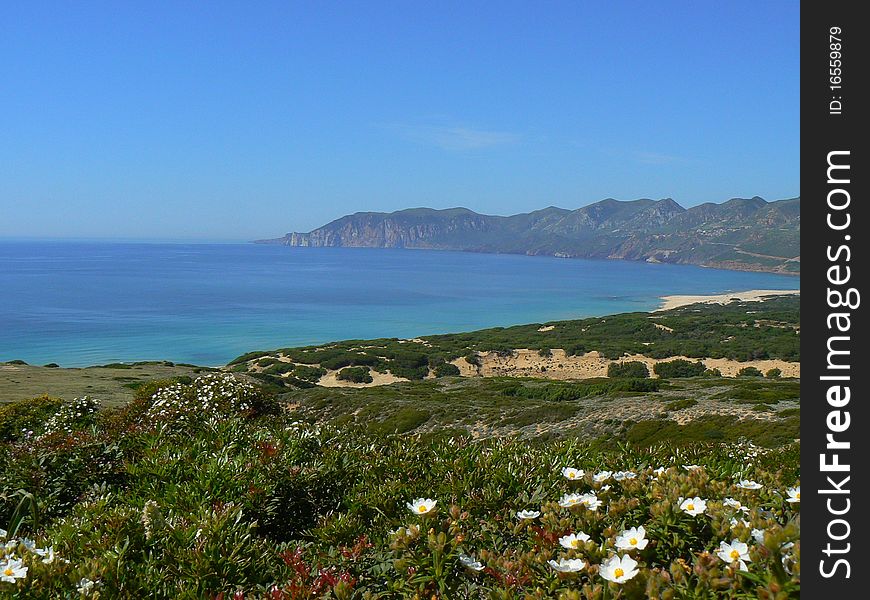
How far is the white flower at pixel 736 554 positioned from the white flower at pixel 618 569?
0.30 metres

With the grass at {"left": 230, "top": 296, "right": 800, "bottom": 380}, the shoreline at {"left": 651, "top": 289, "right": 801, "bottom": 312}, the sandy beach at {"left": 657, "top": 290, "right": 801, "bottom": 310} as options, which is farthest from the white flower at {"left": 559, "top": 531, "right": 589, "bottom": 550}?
the sandy beach at {"left": 657, "top": 290, "right": 801, "bottom": 310}

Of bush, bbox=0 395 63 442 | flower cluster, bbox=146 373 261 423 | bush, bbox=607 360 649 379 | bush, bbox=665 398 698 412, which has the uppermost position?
flower cluster, bbox=146 373 261 423

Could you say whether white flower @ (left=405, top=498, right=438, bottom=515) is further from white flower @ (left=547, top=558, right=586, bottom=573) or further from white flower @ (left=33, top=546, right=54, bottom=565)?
white flower @ (left=33, top=546, right=54, bottom=565)

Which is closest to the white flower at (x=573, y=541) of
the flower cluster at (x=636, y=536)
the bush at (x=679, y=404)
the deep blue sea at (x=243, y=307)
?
the flower cluster at (x=636, y=536)

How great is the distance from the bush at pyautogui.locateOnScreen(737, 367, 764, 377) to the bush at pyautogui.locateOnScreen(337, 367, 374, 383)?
104ft

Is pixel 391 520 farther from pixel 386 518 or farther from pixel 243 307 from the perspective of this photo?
pixel 243 307

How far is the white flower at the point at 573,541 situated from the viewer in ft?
8.84

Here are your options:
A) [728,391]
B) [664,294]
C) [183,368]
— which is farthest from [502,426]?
[664,294]

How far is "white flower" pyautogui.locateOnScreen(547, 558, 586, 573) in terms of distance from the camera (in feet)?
8.09

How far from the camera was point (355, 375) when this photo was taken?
59281 mm

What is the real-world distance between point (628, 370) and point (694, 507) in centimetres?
5876

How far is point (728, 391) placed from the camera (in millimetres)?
30781

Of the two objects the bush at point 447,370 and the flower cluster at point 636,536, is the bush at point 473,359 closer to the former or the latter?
the bush at point 447,370
